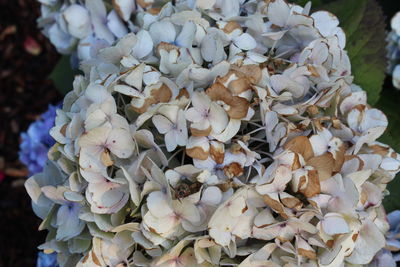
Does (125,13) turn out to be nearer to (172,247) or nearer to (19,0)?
(172,247)

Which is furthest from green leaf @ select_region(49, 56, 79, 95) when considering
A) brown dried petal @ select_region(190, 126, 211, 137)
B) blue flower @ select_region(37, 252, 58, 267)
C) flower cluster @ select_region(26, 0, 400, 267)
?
brown dried petal @ select_region(190, 126, 211, 137)

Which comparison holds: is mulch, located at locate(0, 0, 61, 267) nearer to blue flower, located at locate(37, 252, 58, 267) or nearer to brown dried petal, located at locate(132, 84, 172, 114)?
blue flower, located at locate(37, 252, 58, 267)

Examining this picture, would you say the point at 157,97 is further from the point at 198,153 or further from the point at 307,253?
the point at 307,253

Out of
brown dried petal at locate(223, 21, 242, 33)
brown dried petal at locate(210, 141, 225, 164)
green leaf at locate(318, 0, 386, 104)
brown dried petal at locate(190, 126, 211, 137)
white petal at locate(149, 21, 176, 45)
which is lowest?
green leaf at locate(318, 0, 386, 104)

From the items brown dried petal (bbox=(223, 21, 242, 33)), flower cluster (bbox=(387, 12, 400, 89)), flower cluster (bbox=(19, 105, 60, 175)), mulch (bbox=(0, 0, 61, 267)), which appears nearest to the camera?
brown dried petal (bbox=(223, 21, 242, 33))

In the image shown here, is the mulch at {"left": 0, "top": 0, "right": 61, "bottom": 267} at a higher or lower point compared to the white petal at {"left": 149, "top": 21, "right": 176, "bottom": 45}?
→ lower

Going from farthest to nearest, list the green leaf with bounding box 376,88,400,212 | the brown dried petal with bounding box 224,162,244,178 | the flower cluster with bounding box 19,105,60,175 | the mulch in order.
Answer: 1. the mulch
2. the flower cluster with bounding box 19,105,60,175
3. the green leaf with bounding box 376,88,400,212
4. the brown dried petal with bounding box 224,162,244,178

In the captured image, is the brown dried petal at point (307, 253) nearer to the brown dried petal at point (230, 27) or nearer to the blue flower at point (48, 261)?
the brown dried petal at point (230, 27)

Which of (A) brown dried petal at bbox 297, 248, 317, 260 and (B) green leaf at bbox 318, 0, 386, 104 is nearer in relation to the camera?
(A) brown dried petal at bbox 297, 248, 317, 260
